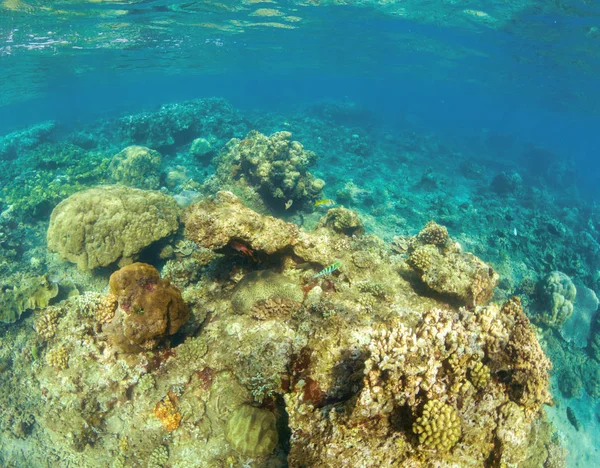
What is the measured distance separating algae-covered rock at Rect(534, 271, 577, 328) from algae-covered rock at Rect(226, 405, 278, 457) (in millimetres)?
11486

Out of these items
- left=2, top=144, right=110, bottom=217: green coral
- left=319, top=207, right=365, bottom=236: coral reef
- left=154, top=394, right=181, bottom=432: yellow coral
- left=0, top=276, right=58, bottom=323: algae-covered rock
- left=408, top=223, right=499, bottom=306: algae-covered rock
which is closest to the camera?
left=154, top=394, right=181, bottom=432: yellow coral

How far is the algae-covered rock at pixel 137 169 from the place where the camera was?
47.5 feet

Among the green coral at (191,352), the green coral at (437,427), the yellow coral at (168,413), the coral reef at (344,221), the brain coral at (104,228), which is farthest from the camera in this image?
the coral reef at (344,221)

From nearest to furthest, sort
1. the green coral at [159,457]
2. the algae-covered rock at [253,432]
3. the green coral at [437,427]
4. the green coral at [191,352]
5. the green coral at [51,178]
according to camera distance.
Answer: the green coral at [437,427], the algae-covered rock at [253,432], the green coral at [159,457], the green coral at [191,352], the green coral at [51,178]

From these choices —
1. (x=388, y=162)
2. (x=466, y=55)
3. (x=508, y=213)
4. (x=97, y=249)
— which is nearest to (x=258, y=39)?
(x=388, y=162)

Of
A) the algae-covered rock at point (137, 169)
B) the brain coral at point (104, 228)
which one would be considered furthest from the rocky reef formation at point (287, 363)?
the algae-covered rock at point (137, 169)

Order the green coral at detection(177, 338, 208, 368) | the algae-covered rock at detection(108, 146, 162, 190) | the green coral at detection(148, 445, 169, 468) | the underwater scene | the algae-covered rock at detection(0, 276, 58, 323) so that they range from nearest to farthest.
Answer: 1. the underwater scene
2. the green coral at detection(148, 445, 169, 468)
3. the green coral at detection(177, 338, 208, 368)
4. the algae-covered rock at detection(0, 276, 58, 323)
5. the algae-covered rock at detection(108, 146, 162, 190)

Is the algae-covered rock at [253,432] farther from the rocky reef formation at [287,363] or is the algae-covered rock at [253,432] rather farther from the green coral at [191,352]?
the green coral at [191,352]

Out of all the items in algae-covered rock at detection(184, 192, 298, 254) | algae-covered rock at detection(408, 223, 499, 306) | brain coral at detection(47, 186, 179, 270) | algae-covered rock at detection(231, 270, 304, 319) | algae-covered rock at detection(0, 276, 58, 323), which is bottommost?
algae-covered rock at detection(0, 276, 58, 323)

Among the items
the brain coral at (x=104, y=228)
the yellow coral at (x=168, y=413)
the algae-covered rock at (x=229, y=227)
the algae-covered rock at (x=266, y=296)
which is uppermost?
the algae-covered rock at (x=229, y=227)

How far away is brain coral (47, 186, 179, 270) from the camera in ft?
27.8

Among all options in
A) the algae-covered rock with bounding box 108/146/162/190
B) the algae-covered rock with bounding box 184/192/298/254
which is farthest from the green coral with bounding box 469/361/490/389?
the algae-covered rock with bounding box 108/146/162/190

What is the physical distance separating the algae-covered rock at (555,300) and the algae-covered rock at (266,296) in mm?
10519

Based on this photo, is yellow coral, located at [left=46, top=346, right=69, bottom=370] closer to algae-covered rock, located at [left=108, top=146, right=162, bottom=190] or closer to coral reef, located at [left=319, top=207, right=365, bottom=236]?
coral reef, located at [left=319, top=207, right=365, bottom=236]
